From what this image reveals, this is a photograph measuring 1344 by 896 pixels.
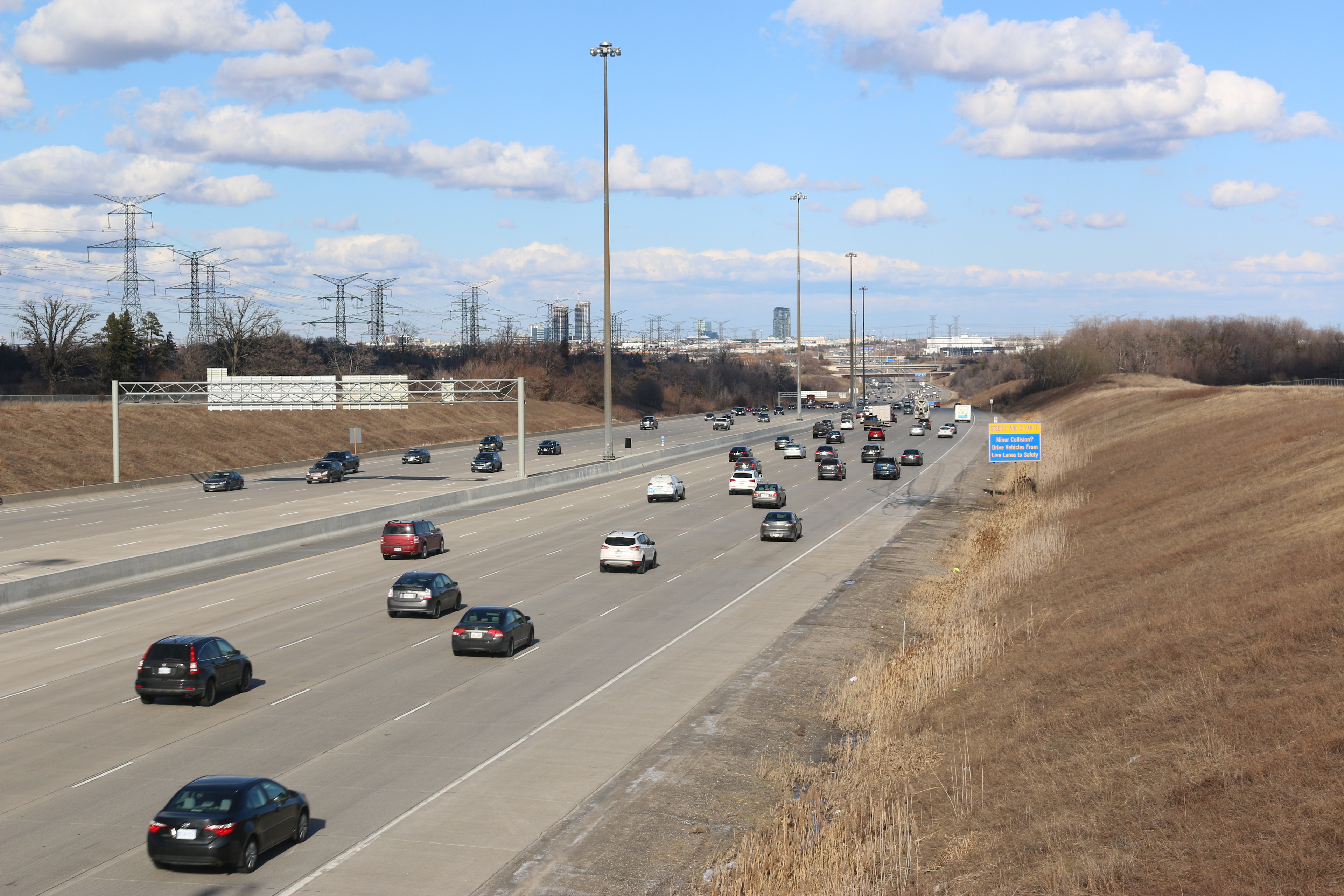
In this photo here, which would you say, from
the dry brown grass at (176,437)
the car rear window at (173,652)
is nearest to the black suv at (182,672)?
the car rear window at (173,652)

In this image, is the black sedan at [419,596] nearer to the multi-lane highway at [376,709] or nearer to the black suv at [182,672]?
the multi-lane highway at [376,709]

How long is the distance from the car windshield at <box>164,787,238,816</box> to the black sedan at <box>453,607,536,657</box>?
1156 centimetres

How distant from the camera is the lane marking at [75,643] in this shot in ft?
87.8

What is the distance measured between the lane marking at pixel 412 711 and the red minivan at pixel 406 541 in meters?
19.3

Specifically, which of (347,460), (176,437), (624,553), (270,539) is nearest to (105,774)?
(624,553)

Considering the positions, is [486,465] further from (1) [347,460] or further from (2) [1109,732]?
(2) [1109,732]

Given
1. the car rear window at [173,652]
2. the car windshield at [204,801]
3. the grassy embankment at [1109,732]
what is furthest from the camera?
the car rear window at [173,652]

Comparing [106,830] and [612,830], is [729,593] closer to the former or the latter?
[612,830]

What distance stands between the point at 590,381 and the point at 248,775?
158 m

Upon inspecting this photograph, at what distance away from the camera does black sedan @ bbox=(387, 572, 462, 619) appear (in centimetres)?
2952

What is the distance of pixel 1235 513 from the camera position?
3077 cm

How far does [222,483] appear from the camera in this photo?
217ft

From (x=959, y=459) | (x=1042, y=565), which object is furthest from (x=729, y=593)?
(x=959, y=459)

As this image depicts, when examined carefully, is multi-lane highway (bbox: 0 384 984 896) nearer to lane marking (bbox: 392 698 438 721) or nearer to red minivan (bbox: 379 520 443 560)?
lane marking (bbox: 392 698 438 721)
